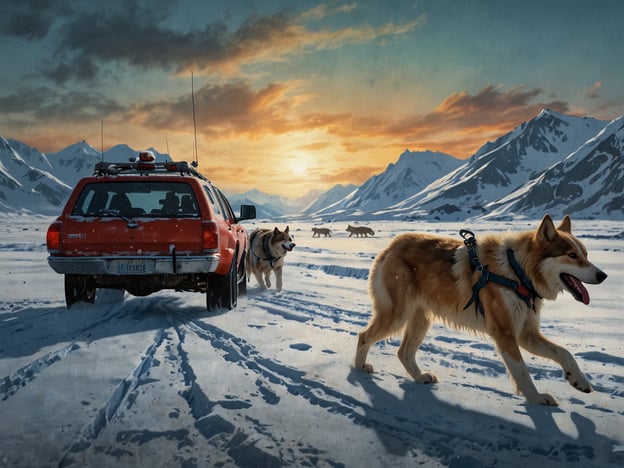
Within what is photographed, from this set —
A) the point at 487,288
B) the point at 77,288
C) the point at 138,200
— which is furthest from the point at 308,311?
the point at 487,288

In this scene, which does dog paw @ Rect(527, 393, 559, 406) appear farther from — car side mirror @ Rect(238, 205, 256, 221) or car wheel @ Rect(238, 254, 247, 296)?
car side mirror @ Rect(238, 205, 256, 221)

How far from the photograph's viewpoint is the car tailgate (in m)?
5.72

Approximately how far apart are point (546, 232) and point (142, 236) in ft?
15.7

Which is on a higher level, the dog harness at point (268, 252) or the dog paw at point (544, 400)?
the dog harness at point (268, 252)

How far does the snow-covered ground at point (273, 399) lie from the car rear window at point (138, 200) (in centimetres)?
152

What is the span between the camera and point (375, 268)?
14.7ft

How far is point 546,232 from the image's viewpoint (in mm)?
3732

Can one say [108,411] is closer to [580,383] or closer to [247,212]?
[580,383]

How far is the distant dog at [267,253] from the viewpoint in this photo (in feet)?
33.2

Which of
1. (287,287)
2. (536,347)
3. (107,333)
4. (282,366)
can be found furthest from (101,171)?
(536,347)

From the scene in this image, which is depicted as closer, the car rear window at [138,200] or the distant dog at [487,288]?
the distant dog at [487,288]

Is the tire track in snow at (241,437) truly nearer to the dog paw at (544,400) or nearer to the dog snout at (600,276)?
the dog paw at (544,400)

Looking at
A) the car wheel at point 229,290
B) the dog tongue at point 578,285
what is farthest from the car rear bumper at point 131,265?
the dog tongue at point 578,285

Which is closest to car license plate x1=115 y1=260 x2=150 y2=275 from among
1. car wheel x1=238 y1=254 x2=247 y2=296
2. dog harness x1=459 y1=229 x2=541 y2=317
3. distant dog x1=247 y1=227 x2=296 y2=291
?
car wheel x1=238 y1=254 x2=247 y2=296
